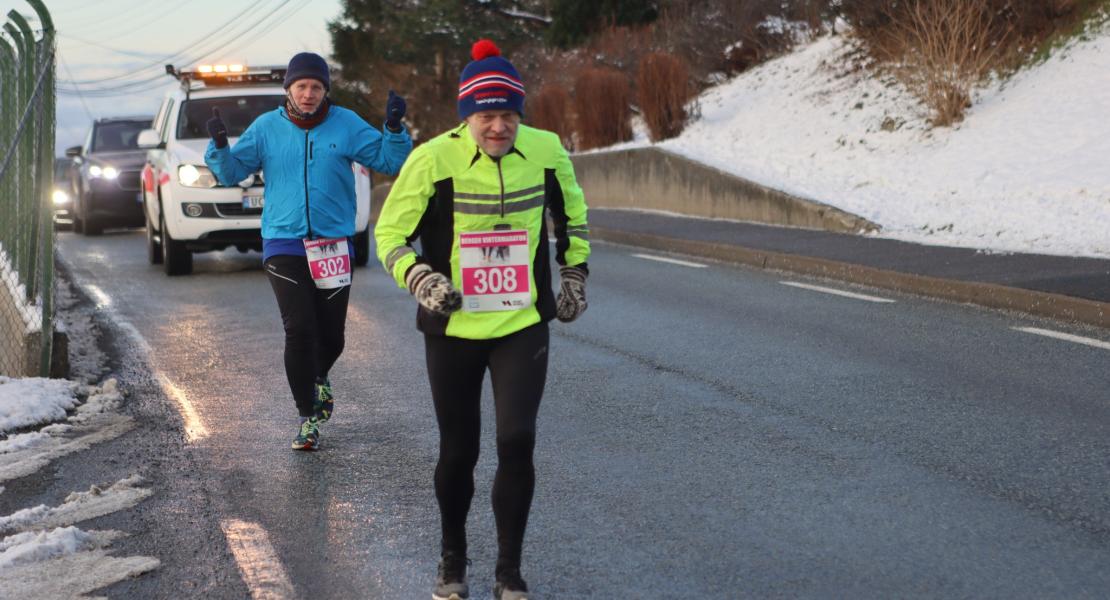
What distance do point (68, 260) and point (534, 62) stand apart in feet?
74.8

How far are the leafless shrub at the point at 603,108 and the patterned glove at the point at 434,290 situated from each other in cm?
2423

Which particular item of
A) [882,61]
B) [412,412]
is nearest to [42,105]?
[412,412]

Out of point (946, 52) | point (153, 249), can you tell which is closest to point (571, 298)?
point (153, 249)

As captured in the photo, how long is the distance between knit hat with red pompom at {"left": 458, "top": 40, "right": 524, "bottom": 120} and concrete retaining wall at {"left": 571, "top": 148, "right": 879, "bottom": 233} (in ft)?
44.5

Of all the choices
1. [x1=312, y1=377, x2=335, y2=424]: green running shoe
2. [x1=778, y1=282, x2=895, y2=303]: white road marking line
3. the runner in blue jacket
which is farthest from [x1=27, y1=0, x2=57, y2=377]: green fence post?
[x1=778, y1=282, x2=895, y2=303]: white road marking line

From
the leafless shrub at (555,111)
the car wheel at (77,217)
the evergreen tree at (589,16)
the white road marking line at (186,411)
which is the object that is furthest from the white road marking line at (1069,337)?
the evergreen tree at (589,16)

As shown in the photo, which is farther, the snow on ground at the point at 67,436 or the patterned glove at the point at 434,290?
the snow on ground at the point at 67,436

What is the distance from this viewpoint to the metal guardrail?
8758mm

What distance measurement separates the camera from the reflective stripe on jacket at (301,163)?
720 cm

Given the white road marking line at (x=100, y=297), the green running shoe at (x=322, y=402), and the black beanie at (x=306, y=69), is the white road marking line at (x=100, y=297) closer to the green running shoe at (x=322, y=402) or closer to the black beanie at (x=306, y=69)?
the green running shoe at (x=322, y=402)

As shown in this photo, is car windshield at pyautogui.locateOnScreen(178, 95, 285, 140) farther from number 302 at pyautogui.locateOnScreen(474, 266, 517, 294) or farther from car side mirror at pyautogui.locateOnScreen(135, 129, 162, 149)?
number 302 at pyautogui.locateOnScreen(474, 266, 517, 294)

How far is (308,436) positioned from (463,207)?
295cm

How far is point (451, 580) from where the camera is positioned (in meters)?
4.69

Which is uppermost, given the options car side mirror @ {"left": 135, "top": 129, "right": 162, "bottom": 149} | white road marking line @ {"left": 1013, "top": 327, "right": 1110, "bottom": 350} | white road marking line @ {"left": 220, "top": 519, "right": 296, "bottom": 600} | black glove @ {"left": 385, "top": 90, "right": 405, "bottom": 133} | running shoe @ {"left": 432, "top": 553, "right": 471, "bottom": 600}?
black glove @ {"left": 385, "top": 90, "right": 405, "bottom": 133}
